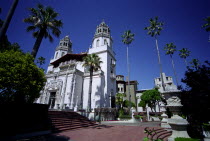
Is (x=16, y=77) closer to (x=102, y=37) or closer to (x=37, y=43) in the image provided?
(x=37, y=43)

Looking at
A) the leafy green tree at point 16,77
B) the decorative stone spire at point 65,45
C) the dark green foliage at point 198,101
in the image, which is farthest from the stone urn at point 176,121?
the decorative stone spire at point 65,45

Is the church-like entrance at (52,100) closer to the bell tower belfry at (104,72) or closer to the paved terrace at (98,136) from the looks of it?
the bell tower belfry at (104,72)

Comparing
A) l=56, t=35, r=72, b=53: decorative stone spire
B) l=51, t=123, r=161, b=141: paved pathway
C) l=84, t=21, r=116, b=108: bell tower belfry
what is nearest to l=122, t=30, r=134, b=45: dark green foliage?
l=84, t=21, r=116, b=108: bell tower belfry

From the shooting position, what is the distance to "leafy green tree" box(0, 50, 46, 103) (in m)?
9.34

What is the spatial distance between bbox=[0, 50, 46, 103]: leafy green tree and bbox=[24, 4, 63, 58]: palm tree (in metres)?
4.66

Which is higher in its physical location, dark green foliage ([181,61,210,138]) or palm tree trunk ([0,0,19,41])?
palm tree trunk ([0,0,19,41])

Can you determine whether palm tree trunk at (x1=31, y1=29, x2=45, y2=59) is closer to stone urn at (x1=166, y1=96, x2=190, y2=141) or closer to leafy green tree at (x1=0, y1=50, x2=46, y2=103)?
leafy green tree at (x1=0, y1=50, x2=46, y2=103)

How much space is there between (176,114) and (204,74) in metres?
5.48

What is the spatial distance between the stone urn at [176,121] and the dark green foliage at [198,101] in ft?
4.92

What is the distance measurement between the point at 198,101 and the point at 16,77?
15.4m

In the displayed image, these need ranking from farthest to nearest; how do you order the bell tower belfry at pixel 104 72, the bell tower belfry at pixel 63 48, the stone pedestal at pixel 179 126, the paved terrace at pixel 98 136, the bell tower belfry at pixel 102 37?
the bell tower belfry at pixel 63 48
the bell tower belfry at pixel 102 37
the bell tower belfry at pixel 104 72
the paved terrace at pixel 98 136
the stone pedestal at pixel 179 126

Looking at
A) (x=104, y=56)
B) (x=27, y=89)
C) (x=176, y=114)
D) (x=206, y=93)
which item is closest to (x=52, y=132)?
(x=27, y=89)

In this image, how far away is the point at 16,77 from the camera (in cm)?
970

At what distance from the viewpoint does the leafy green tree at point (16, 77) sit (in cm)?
934
